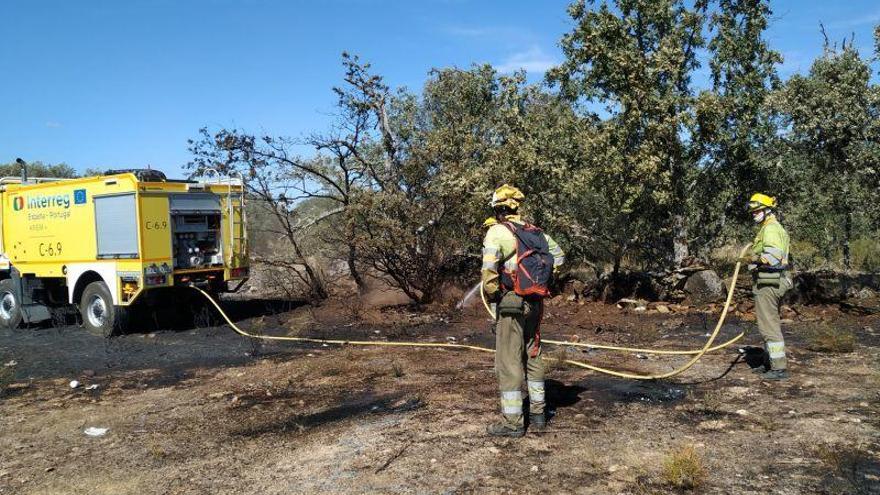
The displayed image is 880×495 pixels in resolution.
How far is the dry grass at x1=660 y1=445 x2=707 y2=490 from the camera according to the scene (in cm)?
417

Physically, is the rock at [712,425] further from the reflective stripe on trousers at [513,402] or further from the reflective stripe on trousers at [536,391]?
the reflective stripe on trousers at [513,402]

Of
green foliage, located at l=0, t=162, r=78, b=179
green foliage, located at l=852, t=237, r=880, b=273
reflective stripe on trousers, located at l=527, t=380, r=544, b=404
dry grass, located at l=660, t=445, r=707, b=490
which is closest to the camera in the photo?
dry grass, located at l=660, t=445, r=707, b=490

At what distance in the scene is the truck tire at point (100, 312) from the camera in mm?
10734

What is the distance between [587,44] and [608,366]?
660 cm

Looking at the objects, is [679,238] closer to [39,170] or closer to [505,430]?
[505,430]

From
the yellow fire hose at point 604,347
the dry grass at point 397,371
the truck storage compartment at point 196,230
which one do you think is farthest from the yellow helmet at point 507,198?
the truck storage compartment at point 196,230

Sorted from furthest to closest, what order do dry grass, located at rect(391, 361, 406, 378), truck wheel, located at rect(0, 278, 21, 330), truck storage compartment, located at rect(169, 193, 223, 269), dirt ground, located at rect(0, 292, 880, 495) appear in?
1. truck wheel, located at rect(0, 278, 21, 330)
2. truck storage compartment, located at rect(169, 193, 223, 269)
3. dry grass, located at rect(391, 361, 406, 378)
4. dirt ground, located at rect(0, 292, 880, 495)

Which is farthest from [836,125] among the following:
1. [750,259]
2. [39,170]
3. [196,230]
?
[39,170]

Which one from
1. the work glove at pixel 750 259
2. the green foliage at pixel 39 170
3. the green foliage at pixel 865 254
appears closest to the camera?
the work glove at pixel 750 259

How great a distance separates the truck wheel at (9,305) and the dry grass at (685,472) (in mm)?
12572

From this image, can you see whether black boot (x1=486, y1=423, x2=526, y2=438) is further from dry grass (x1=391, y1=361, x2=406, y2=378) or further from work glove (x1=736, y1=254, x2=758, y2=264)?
work glove (x1=736, y1=254, x2=758, y2=264)

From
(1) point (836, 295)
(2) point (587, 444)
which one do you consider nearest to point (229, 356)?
(2) point (587, 444)

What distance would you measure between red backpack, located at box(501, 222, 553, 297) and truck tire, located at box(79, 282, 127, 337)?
811 cm

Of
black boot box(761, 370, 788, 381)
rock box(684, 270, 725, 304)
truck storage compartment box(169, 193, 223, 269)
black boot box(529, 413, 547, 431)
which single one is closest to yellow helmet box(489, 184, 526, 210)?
black boot box(529, 413, 547, 431)
